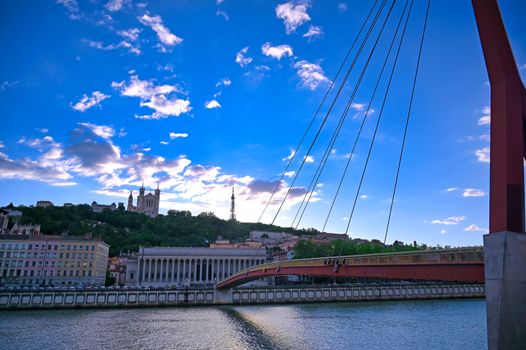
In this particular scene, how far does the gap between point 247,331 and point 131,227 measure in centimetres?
13458

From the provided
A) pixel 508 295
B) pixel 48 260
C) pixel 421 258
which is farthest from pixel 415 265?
pixel 48 260

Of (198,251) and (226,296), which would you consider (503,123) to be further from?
(198,251)

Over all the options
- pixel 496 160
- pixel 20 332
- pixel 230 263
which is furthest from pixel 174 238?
pixel 496 160

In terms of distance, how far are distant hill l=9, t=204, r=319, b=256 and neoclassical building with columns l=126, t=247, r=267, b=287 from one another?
1987 cm

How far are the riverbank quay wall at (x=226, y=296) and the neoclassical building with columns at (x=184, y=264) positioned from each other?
35499 millimetres

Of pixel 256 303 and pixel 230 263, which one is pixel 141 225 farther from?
pixel 256 303

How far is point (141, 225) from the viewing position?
153 metres

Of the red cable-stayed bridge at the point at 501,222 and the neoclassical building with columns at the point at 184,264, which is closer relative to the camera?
the red cable-stayed bridge at the point at 501,222

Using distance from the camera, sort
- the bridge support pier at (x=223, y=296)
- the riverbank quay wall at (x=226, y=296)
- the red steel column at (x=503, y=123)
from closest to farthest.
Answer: the red steel column at (x=503, y=123)
the riverbank quay wall at (x=226, y=296)
the bridge support pier at (x=223, y=296)

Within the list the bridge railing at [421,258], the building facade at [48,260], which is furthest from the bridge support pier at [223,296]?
the bridge railing at [421,258]

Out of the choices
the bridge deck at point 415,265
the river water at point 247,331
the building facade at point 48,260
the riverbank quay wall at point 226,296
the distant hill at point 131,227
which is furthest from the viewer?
the distant hill at point 131,227

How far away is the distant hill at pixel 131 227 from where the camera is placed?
395ft

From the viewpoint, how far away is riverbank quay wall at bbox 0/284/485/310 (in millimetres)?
54219

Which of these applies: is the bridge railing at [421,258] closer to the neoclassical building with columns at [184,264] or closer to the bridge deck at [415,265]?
the bridge deck at [415,265]
